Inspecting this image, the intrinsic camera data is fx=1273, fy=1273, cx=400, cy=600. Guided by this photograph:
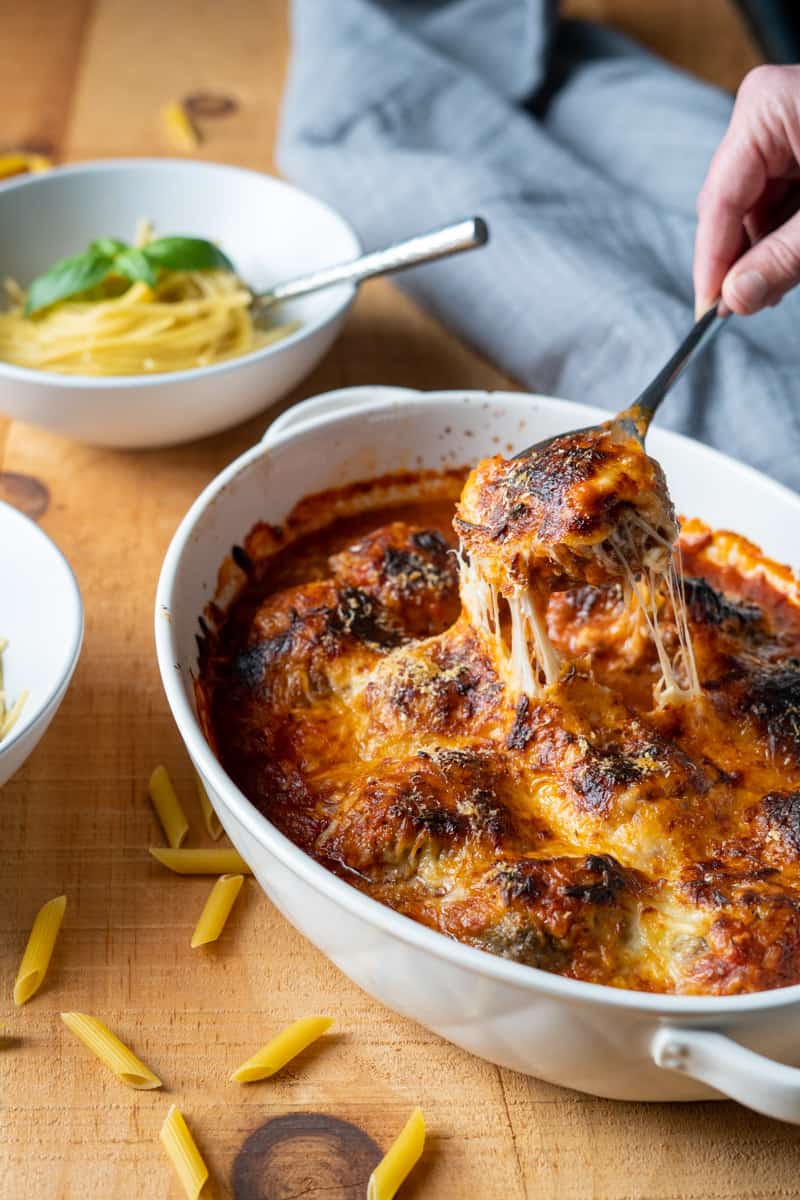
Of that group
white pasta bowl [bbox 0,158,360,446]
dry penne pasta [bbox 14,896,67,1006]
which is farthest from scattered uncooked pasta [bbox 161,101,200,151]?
dry penne pasta [bbox 14,896,67,1006]

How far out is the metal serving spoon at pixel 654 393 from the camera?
2.45 m

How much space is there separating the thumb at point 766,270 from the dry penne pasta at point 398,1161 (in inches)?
69.4

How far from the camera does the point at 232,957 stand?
2232 millimetres

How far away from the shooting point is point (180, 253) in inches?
140

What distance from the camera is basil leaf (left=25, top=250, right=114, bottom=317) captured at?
11.6 feet

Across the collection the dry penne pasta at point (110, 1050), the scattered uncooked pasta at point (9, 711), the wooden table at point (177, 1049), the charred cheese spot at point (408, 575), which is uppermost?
the scattered uncooked pasta at point (9, 711)

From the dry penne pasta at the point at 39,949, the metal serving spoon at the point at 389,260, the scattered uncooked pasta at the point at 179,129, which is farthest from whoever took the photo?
the scattered uncooked pasta at the point at 179,129

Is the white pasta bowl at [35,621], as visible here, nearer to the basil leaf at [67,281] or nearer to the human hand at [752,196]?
the basil leaf at [67,281]

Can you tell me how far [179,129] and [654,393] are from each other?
300 centimetres

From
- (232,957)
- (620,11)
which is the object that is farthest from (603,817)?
(620,11)

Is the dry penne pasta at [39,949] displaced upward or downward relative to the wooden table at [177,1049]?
upward

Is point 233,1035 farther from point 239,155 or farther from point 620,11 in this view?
point 620,11

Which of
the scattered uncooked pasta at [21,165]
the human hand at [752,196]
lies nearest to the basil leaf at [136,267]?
the scattered uncooked pasta at [21,165]

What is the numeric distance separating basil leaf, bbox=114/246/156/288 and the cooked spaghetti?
0.01 meters
